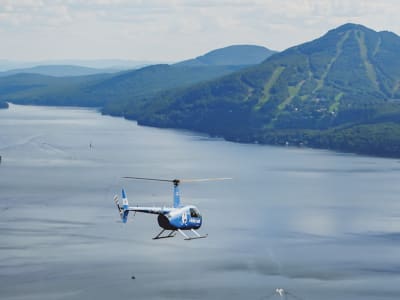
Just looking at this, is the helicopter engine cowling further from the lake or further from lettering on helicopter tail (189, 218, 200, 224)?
the lake

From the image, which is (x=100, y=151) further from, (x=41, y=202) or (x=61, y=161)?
(x=41, y=202)

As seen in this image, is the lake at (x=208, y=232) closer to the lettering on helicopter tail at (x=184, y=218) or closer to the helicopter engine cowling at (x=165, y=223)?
the lettering on helicopter tail at (x=184, y=218)

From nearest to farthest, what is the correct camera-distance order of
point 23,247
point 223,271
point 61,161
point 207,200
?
point 223,271 → point 23,247 → point 207,200 → point 61,161

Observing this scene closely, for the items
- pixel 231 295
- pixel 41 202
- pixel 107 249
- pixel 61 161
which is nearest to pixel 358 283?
pixel 231 295

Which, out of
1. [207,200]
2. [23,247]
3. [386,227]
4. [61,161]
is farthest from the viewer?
[61,161]

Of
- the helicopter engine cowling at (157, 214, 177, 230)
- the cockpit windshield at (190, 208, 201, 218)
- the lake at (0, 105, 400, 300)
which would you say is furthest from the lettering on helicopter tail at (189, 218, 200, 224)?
the lake at (0, 105, 400, 300)

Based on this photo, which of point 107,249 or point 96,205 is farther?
point 96,205

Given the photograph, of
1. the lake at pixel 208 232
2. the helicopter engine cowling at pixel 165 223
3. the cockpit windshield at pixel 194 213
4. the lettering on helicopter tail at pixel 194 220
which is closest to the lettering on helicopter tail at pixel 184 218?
the lettering on helicopter tail at pixel 194 220

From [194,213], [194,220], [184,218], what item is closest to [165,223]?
[184,218]
